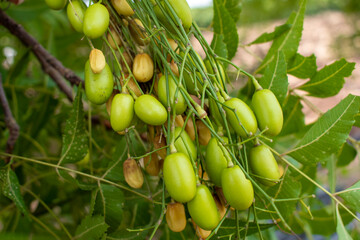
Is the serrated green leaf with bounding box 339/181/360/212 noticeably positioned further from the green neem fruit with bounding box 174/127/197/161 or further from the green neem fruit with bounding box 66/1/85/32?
the green neem fruit with bounding box 66/1/85/32

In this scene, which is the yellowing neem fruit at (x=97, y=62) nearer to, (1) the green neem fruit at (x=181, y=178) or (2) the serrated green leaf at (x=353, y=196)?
(1) the green neem fruit at (x=181, y=178)

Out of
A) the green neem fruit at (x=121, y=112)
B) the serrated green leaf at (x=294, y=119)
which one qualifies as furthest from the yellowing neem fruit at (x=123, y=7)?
the serrated green leaf at (x=294, y=119)

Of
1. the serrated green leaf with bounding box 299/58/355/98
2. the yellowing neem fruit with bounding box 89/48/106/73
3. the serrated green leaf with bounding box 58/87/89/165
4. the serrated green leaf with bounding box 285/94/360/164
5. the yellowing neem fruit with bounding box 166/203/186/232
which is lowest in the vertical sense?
the serrated green leaf with bounding box 299/58/355/98

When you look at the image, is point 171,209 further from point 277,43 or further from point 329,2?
point 329,2

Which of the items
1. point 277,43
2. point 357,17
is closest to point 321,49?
point 357,17

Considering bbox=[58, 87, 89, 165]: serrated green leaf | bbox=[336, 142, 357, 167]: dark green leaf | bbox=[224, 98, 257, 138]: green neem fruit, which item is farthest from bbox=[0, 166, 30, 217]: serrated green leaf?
bbox=[336, 142, 357, 167]: dark green leaf
